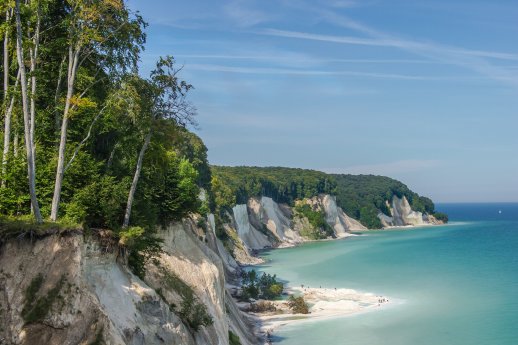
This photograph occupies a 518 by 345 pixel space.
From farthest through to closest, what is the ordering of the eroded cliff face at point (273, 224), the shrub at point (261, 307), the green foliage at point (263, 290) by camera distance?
the eroded cliff face at point (273, 224), the green foliage at point (263, 290), the shrub at point (261, 307)

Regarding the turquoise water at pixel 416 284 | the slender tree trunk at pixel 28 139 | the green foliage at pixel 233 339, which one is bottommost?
the turquoise water at pixel 416 284

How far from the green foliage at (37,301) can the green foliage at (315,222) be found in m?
112

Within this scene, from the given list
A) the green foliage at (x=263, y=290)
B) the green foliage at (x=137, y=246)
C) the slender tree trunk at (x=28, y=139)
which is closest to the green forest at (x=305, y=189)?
the green foliage at (x=263, y=290)

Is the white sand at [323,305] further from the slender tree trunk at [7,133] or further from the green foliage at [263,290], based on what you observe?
the slender tree trunk at [7,133]

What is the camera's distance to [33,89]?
55.1 ft

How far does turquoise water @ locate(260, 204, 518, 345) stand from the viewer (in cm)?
3850

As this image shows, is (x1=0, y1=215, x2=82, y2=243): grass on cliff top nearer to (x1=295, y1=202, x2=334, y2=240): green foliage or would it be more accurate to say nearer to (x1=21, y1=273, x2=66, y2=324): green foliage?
(x1=21, y1=273, x2=66, y2=324): green foliage

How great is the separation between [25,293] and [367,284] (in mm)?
51888

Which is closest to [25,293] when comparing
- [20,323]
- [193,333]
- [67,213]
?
[20,323]

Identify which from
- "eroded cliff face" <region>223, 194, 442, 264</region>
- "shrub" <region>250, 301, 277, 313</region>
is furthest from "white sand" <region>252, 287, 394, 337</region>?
"eroded cliff face" <region>223, 194, 442, 264</region>

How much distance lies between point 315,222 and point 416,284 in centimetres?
6554

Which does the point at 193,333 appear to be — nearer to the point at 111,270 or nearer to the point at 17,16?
the point at 111,270

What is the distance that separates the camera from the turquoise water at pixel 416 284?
38.5 m

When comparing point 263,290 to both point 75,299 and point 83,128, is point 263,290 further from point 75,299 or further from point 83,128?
point 75,299
